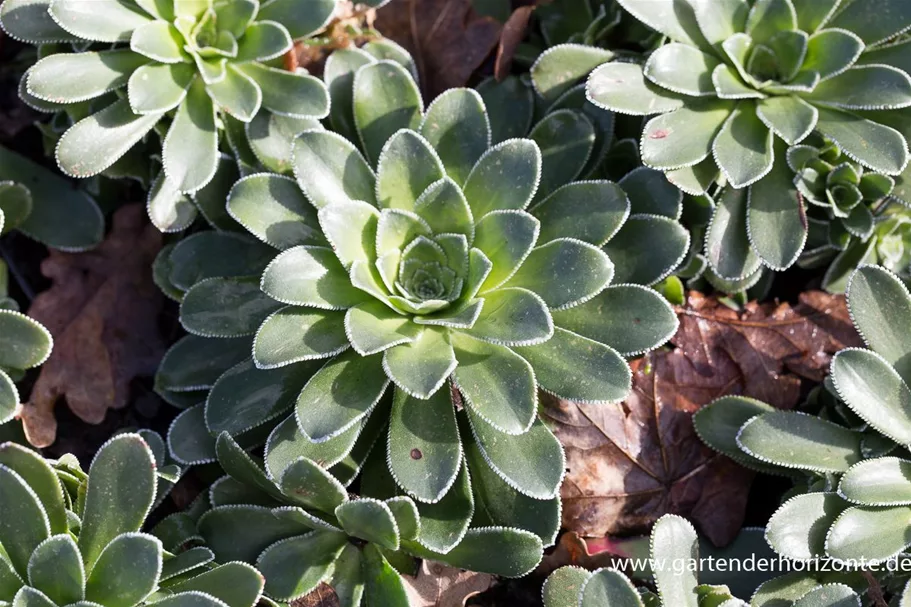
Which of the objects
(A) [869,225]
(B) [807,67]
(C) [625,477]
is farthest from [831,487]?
(B) [807,67]

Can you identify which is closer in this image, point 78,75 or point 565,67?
point 78,75

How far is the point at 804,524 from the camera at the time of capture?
2.47 meters

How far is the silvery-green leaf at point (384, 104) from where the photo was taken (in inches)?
110

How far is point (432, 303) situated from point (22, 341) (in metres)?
1.34

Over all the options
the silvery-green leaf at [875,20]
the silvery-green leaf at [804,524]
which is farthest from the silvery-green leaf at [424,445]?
the silvery-green leaf at [875,20]

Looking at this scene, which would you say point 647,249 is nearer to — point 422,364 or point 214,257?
point 422,364

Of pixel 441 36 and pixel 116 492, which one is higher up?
pixel 441 36

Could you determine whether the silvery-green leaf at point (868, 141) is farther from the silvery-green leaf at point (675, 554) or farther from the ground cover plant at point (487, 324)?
the silvery-green leaf at point (675, 554)

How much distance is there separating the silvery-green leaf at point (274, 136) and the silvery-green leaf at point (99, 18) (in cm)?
46

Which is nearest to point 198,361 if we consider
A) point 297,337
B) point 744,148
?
point 297,337

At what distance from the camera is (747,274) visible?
2801 millimetres

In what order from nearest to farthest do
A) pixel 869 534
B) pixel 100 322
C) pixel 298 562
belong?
1. pixel 869 534
2. pixel 298 562
3. pixel 100 322

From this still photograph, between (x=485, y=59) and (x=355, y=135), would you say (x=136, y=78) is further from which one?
(x=485, y=59)

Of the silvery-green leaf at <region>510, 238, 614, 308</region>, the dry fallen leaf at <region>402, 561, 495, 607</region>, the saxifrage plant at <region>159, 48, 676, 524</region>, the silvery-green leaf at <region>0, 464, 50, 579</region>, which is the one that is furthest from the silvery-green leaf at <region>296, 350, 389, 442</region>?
the silvery-green leaf at <region>0, 464, 50, 579</region>
